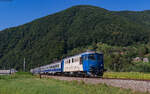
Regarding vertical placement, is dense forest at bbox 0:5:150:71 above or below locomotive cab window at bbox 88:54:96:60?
above

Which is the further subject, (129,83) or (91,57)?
(91,57)

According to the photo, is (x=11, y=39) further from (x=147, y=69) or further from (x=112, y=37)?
(x=147, y=69)

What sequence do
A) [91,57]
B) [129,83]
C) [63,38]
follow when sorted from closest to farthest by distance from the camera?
1. [129,83]
2. [91,57]
3. [63,38]

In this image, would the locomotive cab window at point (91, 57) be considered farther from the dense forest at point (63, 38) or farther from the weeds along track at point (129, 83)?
the dense forest at point (63, 38)

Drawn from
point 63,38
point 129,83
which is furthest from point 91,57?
point 63,38

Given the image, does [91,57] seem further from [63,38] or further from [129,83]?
[63,38]

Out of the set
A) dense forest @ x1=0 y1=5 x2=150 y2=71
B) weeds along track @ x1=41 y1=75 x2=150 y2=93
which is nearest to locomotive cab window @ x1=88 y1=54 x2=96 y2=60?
weeds along track @ x1=41 y1=75 x2=150 y2=93

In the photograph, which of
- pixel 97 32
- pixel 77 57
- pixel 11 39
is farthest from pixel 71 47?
pixel 77 57

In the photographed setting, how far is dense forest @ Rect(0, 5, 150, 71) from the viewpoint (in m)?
144

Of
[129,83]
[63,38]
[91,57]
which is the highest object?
[63,38]

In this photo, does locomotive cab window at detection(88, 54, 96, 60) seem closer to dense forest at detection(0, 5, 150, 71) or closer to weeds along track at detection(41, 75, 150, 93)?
weeds along track at detection(41, 75, 150, 93)

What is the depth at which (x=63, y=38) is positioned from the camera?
162m

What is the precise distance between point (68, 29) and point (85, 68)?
14779cm

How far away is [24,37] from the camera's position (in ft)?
612
